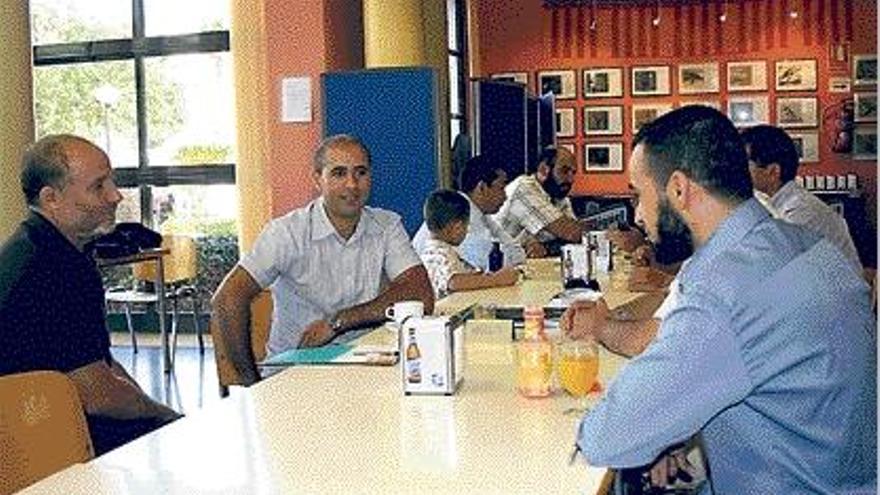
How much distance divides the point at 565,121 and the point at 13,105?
6611 millimetres

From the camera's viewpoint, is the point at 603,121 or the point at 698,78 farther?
the point at 603,121

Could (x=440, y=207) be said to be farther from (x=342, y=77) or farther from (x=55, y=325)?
(x=55, y=325)

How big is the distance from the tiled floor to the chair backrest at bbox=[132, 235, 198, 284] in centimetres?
55

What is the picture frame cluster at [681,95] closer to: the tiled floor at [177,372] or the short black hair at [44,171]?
the tiled floor at [177,372]

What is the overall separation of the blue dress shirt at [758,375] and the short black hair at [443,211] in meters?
2.89

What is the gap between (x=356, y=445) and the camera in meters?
2.26

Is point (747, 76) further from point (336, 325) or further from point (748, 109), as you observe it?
point (336, 325)

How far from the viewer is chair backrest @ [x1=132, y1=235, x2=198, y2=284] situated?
322 inches

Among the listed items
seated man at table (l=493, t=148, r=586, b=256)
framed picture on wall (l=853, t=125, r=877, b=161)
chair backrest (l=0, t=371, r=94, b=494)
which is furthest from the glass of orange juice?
framed picture on wall (l=853, t=125, r=877, b=161)

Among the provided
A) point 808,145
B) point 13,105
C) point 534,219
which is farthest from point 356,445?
point 808,145

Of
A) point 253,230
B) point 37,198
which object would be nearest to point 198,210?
point 253,230

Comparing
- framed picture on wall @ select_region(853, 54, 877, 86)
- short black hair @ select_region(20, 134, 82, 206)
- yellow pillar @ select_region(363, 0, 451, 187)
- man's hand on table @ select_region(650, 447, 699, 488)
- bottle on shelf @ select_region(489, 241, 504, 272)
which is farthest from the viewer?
framed picture on wall @ select_region(853, 54, 877, 86)

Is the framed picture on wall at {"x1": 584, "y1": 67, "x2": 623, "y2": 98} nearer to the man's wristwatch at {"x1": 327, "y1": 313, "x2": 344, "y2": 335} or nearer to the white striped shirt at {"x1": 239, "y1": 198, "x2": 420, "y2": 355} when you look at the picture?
the white striped shirt at {"x1": 239, "y1": 198, "x2": 420, "y2": 355}

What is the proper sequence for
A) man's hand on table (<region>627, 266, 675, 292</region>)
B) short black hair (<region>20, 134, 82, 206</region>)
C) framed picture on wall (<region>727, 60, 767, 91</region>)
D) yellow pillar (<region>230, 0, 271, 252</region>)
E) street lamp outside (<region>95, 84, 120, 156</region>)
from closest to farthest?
1. short black hair (<region>20, 134, 82, 206</region>)
2. man's hand on table (<region>627, 266, 675, 292</region>)
3. yellow pillar (<region>230, 0, 271, 252</region>)
4. street lamp outside (<region>95, 84, 120, 156</region>)
5. framed picture on wall (<region>727, 60, 767, 91</region>)
